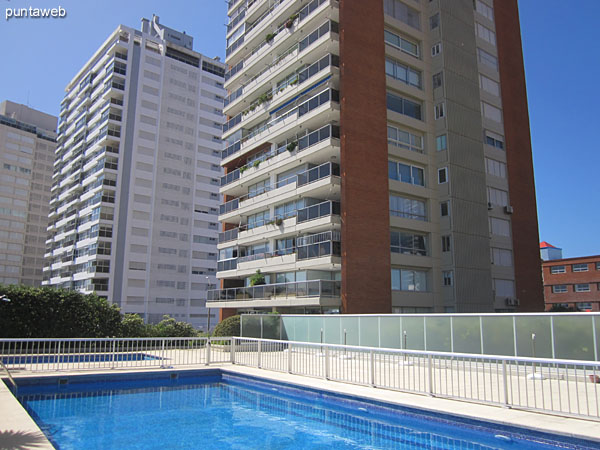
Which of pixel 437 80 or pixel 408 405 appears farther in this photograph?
pixel 437 80

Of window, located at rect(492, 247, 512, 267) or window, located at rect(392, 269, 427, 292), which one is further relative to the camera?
window, located at rect(492, 247, 512, 267)

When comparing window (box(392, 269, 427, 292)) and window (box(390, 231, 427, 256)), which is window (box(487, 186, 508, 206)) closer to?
window (box(390, 231, 427, 256))

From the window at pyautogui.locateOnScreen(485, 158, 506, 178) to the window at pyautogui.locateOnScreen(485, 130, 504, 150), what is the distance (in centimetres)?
137

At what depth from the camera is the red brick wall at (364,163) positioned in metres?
29.1

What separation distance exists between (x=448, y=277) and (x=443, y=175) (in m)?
7.09

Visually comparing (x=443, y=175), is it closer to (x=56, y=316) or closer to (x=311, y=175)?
(x=311, y=175)

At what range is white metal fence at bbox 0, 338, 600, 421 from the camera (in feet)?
37.5

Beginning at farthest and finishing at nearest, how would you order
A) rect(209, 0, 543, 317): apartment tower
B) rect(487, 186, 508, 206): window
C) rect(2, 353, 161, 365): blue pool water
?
rect(487, 186, 508, 206): window → rect(209, 0, 543, 317): apartment tower → rect(2, 353, 161, 365): blue pool water

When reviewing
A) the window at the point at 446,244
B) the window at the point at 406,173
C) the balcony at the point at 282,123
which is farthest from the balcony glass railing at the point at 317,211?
the window at the point at 446,244

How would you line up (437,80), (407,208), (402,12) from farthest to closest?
1. (402,12)
2. (437,80)
3. (407,208)

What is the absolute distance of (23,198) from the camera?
95.5 meters

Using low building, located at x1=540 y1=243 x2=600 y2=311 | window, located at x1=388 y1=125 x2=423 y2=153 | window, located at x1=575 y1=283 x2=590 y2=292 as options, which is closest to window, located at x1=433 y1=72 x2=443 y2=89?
window, located at x1=388 y1=125 x2=423 y2=153

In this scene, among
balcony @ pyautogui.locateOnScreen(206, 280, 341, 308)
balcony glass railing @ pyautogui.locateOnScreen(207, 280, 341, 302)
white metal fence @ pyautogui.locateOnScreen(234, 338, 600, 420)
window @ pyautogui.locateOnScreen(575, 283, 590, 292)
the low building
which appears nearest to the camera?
white metal fence @ pyautogui.locateOnScreen(234, 338, 600, 420)

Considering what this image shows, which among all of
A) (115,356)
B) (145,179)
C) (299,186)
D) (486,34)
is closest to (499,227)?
(299,186)
